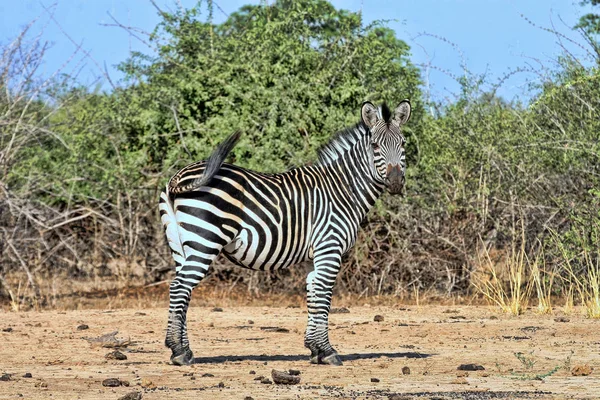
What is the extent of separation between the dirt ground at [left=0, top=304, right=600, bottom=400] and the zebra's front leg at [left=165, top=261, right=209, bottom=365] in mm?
163

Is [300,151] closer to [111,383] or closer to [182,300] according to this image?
[182,300]

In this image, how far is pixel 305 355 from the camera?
8930 millimetres

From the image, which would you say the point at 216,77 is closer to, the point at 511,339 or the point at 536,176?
the point at 536,176

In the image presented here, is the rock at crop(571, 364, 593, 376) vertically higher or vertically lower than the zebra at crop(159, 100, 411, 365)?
lower

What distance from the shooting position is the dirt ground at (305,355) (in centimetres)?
662

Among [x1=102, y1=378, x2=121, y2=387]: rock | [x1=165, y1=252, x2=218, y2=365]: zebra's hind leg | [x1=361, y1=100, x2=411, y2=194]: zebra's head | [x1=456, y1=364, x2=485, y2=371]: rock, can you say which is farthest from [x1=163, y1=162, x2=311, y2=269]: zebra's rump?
[x1=456, y1=364, x2=485, y2=371]: rock

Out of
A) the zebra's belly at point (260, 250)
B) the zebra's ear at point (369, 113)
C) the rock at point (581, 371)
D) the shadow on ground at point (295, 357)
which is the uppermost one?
the zebra's ear at point (369, 113)

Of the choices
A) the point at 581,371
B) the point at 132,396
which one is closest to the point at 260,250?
the point at 132,396

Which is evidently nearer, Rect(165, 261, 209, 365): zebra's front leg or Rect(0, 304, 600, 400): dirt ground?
Rect(0, 304, 600, 400): dirt ground

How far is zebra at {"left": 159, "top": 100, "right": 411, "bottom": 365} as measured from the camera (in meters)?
7.81

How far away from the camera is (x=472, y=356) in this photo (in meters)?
8.67

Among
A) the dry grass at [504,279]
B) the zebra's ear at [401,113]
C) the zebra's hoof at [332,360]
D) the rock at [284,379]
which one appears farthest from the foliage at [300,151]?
the rock at [284,379]

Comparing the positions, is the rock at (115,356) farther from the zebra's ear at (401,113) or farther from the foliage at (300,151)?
the foliage at (300,151)

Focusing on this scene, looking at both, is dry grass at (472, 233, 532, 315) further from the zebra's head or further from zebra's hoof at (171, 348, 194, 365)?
zebra's hoof at (171, 348, 194, 365)
